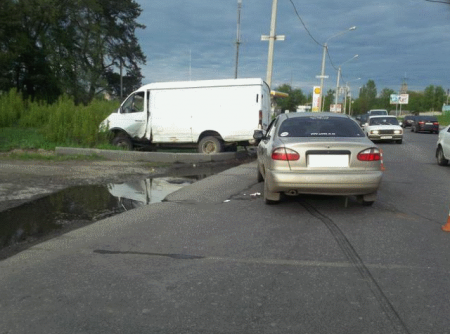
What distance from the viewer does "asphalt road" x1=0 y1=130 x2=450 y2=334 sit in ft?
10.9

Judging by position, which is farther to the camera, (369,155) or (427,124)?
(427,124)

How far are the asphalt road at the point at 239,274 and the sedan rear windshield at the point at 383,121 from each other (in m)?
17.8

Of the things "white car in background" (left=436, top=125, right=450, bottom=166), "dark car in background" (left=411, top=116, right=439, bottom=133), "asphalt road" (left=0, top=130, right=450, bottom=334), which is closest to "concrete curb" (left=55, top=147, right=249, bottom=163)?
"asphalt road" (left=0, top=130, right=450, bottom=334)

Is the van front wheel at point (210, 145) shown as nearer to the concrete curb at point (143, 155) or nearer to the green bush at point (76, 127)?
the concrete curb at point (143, 155)

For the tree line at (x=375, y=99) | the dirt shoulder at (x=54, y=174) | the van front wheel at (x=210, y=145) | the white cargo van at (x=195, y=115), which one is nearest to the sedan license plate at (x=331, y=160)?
the dirt shoulder at (x=54, y=174)

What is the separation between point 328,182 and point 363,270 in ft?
7.03

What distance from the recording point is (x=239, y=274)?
422 centimetres

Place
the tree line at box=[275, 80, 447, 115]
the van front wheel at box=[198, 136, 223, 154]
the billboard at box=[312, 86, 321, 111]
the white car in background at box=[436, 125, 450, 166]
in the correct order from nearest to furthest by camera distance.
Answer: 1. the white car in background at box=[436, 125, 450, 166]
2. the van front wheel at box=[198, 136, 223, 154]
3. the billboard at box=[312, 86, 321, 111]
4. the tree line at box=[275, 80, 447, 115]

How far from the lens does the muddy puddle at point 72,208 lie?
18.6 feet

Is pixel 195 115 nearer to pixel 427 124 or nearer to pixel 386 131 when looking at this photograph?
pixel 386 131

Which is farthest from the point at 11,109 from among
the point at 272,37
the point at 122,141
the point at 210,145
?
the point at 272,37

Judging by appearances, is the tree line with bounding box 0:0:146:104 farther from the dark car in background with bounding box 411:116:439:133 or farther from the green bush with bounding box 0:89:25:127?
the dark car in background with bounding box 411:116:439:133

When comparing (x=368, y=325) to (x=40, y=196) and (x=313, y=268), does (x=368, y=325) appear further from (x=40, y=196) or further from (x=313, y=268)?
(x=40, y=196)

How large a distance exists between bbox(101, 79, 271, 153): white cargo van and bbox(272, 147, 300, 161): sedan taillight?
295 inches
